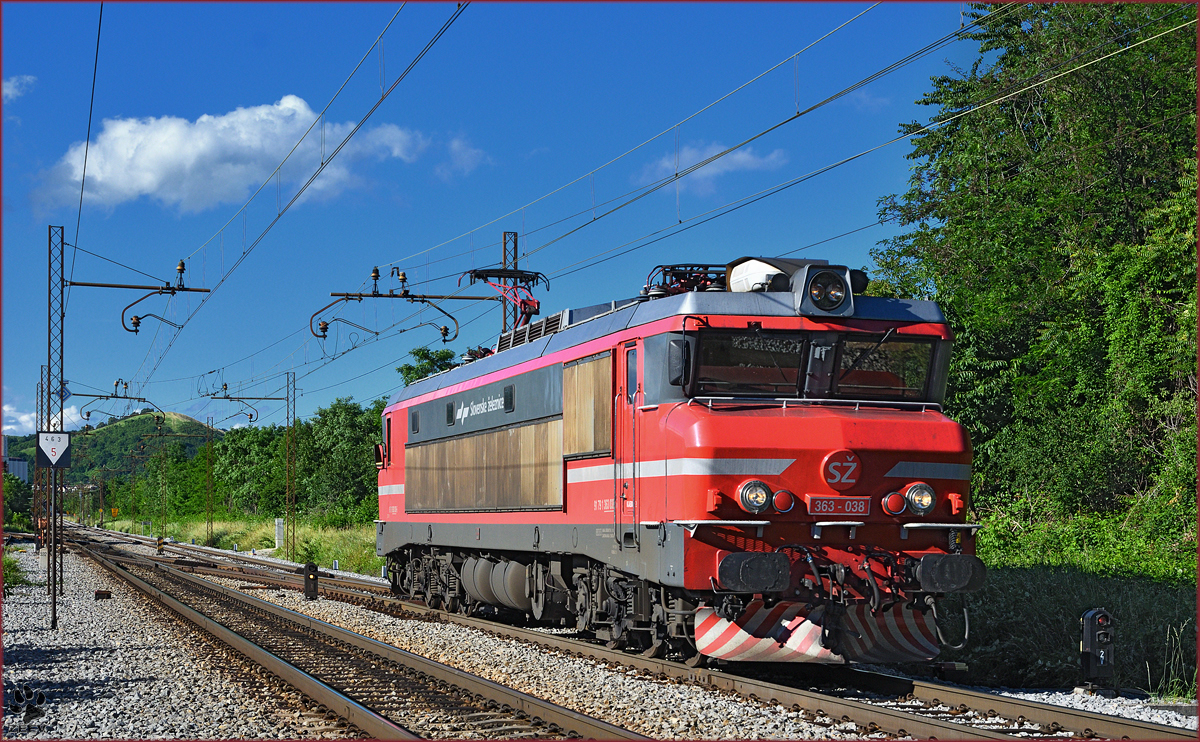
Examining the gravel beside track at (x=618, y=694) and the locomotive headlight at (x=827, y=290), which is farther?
the locomotive headlight at (x=827, y=290)

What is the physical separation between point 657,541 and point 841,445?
2113 mm

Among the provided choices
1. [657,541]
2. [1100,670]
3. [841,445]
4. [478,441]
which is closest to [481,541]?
[478,441]

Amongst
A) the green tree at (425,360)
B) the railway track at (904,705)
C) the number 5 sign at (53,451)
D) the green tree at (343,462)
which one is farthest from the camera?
the green tree at (343,462)

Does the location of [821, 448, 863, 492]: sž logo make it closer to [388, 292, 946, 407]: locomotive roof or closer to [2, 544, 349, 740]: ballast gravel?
[388, 292, 946, 407]: locomotive roof

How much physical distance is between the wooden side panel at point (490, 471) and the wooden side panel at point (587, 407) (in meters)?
0.38

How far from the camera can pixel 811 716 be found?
9.64m

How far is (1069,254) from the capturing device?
30.4 meters

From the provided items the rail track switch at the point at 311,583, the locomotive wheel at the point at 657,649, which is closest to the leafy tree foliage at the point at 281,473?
the rail track switch at the point at 311,583

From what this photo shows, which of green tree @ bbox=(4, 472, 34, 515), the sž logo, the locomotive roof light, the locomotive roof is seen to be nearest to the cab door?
the locomotive roof

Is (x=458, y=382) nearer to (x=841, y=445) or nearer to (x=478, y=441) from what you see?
(x=478, y=441)

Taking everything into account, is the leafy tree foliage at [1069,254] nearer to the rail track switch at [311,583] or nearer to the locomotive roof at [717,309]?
the locomotive roof at [717,309]

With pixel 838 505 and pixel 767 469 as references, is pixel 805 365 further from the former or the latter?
pixel 838 505

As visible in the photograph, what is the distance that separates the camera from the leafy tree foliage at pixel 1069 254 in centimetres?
2445

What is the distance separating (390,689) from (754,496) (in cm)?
437
